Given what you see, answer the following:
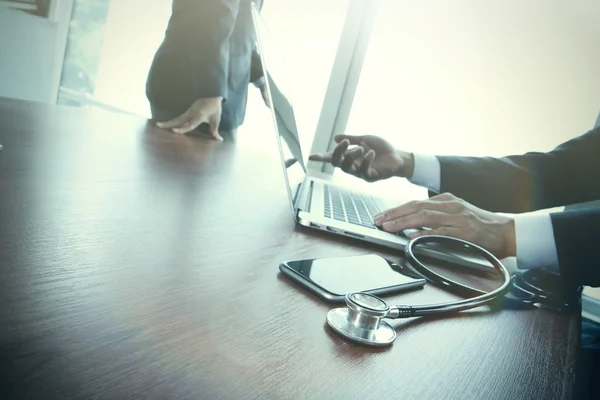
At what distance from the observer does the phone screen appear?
41cm

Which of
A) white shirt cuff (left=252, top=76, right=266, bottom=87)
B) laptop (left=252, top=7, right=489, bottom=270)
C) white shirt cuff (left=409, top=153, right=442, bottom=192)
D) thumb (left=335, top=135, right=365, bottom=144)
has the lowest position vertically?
laptop (left=252, top=7, right=489, bottom=270)

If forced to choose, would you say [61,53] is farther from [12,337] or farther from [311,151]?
[12,337]

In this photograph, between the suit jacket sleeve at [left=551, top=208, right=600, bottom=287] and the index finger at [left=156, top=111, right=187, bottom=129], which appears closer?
the suit jacket sleeve at [left=551, top=208, right=600, bottom=287]

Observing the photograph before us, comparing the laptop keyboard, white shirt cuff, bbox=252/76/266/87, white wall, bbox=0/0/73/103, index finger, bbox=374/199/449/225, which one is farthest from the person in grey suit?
white wall, bbox=0/0/73/103

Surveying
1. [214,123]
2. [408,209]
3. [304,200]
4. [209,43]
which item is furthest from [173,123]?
[408,209]

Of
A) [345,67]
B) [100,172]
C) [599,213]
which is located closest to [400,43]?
[345,67]

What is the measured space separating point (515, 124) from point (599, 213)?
4.98ft

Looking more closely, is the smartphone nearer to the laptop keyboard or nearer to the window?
the laptop keyboard

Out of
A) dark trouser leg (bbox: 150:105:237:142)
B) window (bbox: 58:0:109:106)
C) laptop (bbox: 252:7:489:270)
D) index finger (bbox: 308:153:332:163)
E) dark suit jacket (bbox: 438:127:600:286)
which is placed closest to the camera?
laptop (bbox: 252:7:489:270)

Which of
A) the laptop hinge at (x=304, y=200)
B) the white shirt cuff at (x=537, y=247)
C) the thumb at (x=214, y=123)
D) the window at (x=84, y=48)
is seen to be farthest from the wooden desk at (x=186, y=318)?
the window at (x=84, y=48)

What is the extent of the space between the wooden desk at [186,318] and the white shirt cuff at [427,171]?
72 cm

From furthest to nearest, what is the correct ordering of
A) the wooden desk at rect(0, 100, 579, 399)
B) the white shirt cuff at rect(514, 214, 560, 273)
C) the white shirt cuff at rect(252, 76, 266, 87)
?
the white shirt cuff at rect(252, 76, 266, 87), the white shirt cuff at rect(514, 214, 560, 273), the wooden desk at rect(0, 100, 579, 399)

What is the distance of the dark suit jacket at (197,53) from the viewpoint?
1265mm

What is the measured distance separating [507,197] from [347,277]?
3.10ft
